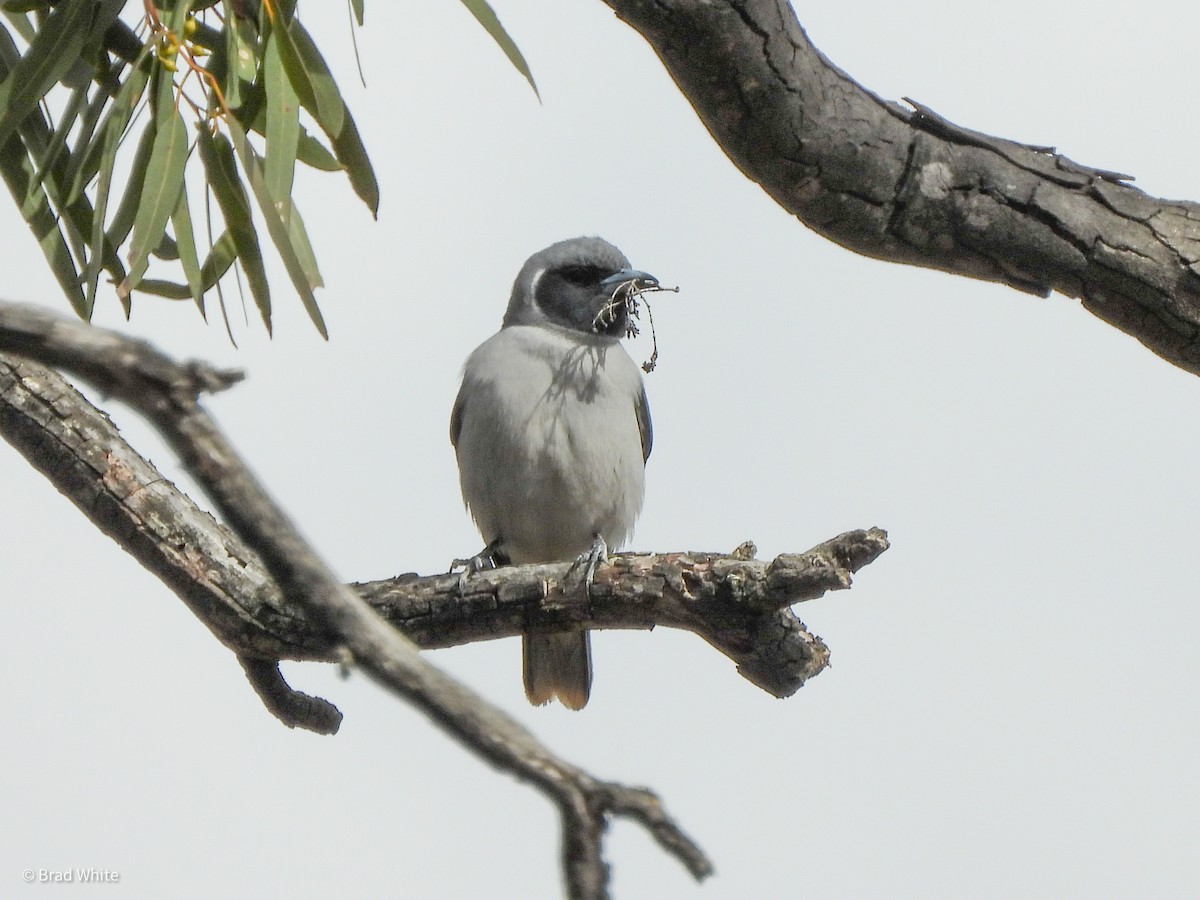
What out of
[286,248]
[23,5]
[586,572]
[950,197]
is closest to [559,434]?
[586,572]

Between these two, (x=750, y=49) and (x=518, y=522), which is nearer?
(x=750, y=49)

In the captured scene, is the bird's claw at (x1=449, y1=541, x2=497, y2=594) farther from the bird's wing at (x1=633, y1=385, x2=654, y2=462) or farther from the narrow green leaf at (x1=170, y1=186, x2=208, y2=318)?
the narrow green leaf at (x1=170, y1=186, x2=208, y2=318)

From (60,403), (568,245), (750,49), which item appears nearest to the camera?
(750,49)

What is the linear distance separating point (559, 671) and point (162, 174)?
140 inches

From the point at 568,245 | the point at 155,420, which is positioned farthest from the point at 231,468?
the point at 568,245

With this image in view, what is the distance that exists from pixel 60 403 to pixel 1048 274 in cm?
355

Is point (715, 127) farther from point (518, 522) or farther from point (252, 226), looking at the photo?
point (518, 522)

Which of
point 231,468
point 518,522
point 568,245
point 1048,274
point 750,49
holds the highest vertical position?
point 568,245

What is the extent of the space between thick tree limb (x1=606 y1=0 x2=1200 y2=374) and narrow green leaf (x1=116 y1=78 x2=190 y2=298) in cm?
159

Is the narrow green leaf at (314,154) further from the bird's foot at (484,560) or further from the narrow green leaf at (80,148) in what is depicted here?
the bird's foot at (484,560)

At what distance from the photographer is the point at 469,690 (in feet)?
6.34

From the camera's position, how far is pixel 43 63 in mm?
4074

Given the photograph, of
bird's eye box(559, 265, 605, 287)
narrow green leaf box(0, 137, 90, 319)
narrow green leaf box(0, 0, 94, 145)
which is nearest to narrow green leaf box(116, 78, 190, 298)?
narrow green leaf box(0, 137, 90, 319)

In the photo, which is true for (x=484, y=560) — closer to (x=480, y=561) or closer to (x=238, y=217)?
(x=480, y=561)
